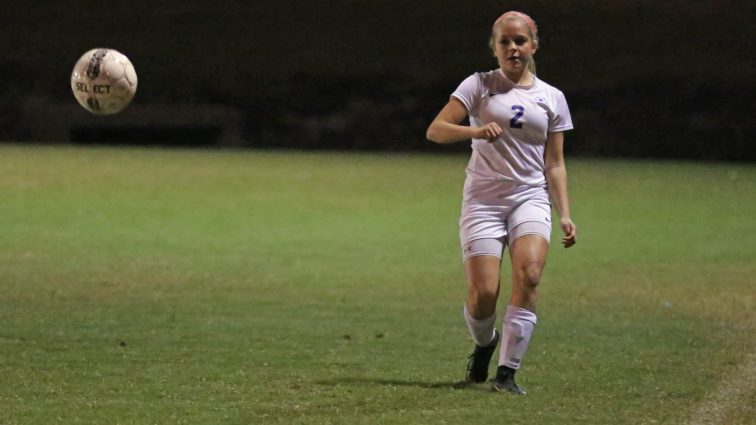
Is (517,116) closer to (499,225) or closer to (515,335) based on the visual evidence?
(499,225)

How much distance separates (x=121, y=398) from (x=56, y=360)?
1299 millimetres

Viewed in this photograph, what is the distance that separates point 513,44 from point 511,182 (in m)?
0.75

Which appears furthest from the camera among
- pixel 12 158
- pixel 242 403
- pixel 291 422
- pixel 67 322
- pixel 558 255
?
pixel 12 158

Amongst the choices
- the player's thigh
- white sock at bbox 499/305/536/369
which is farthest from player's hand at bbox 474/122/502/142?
white sock at bbox 499/305/536/369

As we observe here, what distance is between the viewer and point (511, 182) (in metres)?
7.04

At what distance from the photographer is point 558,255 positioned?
46.5 feet

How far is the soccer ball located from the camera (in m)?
10.1

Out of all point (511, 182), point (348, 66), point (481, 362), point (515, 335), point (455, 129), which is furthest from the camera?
point (348, 66)

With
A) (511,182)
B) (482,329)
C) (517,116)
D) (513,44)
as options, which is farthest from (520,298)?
(513,44)

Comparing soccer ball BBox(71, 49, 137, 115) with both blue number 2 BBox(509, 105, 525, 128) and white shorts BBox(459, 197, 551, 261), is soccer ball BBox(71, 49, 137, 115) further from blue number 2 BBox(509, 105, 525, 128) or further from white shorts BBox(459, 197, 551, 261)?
blue number 2 BBox(509, 105, 525, 128)

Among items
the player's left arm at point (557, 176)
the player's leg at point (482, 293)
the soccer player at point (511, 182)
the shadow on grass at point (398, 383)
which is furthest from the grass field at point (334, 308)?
the player's left arm at point (557, 176)

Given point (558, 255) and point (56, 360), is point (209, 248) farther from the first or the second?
point (56, 360)

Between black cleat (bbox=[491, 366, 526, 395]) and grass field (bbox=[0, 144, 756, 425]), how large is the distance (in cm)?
9

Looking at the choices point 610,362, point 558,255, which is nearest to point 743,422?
point 610,362
